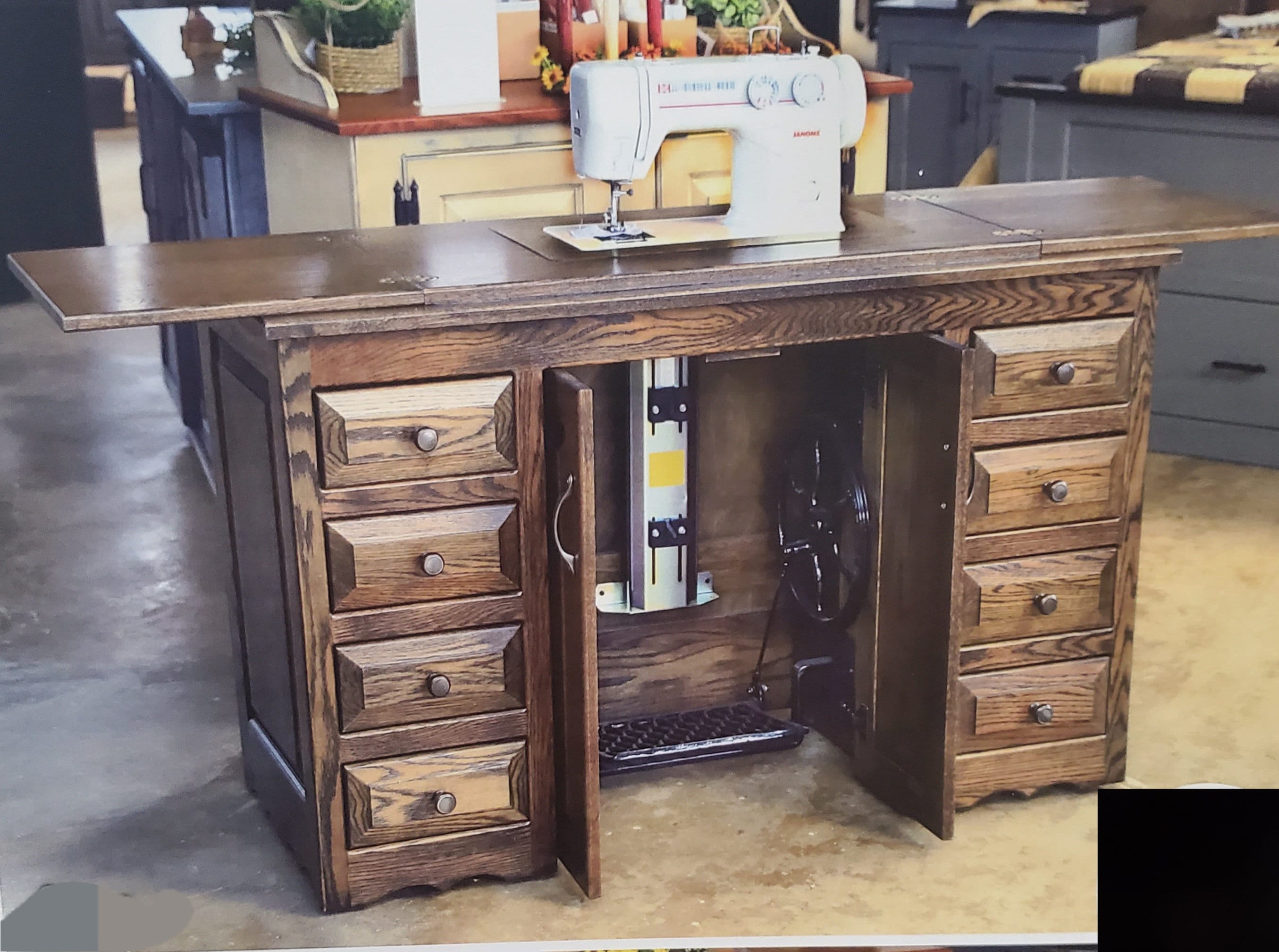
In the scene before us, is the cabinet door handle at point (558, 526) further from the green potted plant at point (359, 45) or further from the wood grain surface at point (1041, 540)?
the green potted plant at point (359, 45)

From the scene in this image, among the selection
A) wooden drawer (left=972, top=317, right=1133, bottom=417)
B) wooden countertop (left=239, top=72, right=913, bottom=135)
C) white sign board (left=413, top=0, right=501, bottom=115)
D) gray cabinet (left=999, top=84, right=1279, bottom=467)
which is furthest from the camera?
gray cabinet (left=999, top=84, right=1279, bottom=467)

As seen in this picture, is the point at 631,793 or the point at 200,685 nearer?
the point at 631,793

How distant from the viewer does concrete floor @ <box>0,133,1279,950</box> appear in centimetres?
236

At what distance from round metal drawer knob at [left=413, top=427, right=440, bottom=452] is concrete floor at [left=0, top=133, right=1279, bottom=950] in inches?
27.8

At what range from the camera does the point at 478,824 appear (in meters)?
2.39

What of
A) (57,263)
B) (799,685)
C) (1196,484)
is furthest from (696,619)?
(1196,484)

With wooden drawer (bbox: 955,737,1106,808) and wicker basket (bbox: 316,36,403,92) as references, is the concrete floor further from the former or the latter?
wicker basket (bbox: 316,36,403,92)

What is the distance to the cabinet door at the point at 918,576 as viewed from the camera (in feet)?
7.85

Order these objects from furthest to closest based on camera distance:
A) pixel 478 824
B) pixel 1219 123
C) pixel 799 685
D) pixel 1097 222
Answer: pixel 1219 123, pixel 799 685, pixel 1097 222, pixel 478 824

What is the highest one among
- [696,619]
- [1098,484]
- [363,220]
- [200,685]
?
[363,220]

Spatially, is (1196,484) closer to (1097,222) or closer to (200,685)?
(1097,222)

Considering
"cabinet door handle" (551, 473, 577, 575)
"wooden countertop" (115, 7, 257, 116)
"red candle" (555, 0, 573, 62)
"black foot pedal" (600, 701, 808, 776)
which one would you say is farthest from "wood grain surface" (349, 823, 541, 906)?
"wooden countertop" (115, 7, 257, 116)

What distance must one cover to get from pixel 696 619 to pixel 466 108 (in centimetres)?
132

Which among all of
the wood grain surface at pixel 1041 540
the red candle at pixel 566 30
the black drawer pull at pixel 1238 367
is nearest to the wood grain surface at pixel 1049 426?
the wood grain surface at pixel 1041 540
